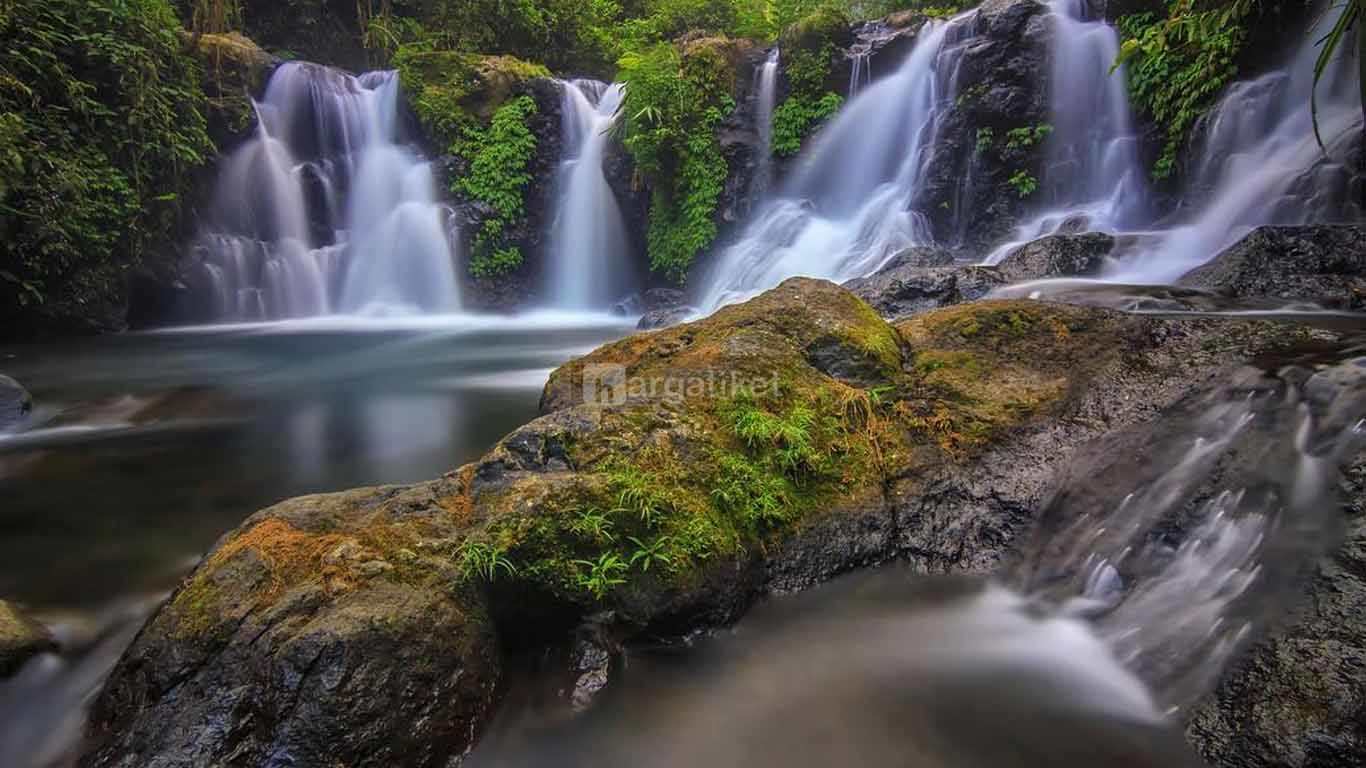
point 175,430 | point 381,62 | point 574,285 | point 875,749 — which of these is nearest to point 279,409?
point 175,430

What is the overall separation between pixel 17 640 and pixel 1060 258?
29.9 ft

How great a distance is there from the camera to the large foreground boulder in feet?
6.51

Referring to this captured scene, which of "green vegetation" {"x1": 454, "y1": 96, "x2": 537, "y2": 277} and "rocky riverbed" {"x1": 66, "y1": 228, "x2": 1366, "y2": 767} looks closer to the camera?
"rocky riverbed" {"x1": 66, "y1": 228, "x2": 1366, "y2": 767}

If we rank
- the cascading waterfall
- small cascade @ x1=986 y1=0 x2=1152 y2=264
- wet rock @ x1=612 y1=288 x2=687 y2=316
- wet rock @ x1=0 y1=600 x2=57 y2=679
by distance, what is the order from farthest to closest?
wet rock @ x1=612 y1=288 x2=687 y2=316
small cascade @ x1=986 y1=0 x2=1152 y2=264
the cascading waterfall
wet rock @ x1=0 y1=600 x2=57 y2=679

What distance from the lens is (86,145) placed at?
10.1 metres

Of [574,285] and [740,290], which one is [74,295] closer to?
[574,285]

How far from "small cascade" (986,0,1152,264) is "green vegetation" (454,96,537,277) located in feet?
33.6

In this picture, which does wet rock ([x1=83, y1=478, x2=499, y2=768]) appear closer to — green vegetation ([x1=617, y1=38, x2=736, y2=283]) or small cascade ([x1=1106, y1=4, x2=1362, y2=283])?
small cascade ([x1=1106, y1=4, x2=1362, y2=283])

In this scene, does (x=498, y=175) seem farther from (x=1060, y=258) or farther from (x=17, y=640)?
(x=17, y=640)

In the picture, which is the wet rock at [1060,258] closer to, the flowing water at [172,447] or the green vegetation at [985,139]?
the green vegetation at [985,139]

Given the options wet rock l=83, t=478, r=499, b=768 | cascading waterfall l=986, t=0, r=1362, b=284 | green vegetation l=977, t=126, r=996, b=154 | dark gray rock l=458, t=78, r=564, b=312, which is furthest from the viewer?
dark gray rock l=458, t=78, r=564, b=312

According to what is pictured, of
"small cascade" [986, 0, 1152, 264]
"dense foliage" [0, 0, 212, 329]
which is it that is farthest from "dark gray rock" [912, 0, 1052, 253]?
"dense foliage" [0, 0, 212, 329]

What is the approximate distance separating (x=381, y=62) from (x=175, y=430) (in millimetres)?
14629

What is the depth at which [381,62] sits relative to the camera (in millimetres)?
17328
